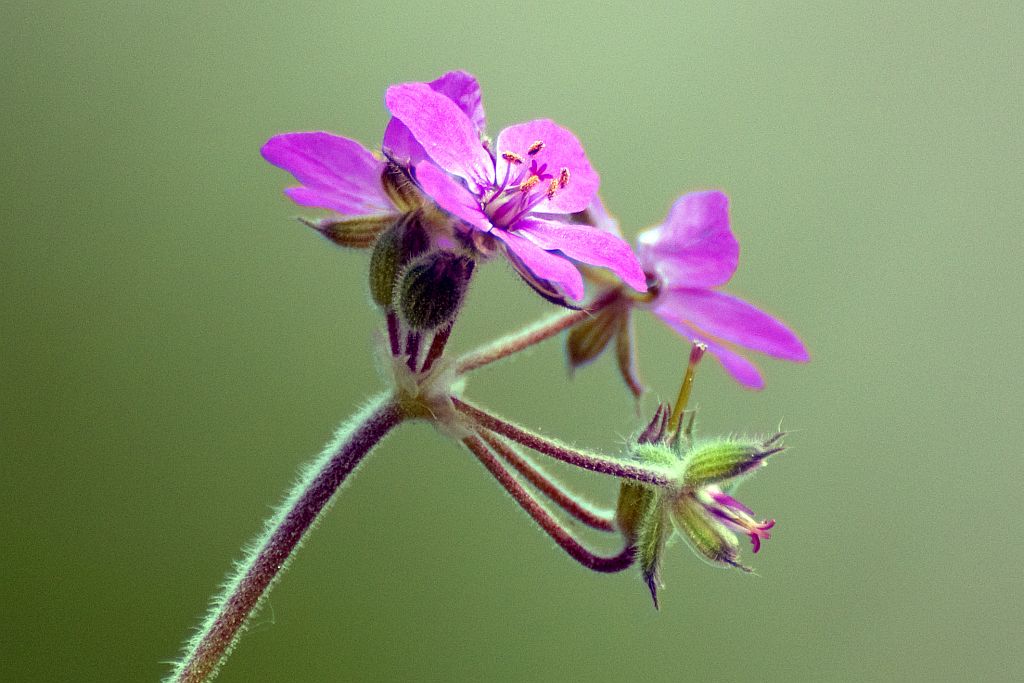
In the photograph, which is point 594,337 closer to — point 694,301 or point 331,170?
A: point 694,301

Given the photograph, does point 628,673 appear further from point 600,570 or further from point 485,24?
point 600,570

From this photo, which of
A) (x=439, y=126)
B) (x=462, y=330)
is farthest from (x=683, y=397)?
(x=462, y=330)

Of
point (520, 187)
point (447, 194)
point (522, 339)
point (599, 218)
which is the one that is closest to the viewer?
point (447, 194)

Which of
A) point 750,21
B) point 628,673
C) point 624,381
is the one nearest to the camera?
point 624,381

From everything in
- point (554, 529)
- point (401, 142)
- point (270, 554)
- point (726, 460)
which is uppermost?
point (401, 142)

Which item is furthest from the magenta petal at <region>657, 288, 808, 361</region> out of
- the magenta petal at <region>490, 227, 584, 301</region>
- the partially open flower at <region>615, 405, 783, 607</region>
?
the magenta petal at <region>490, 227, 584, 301</region>

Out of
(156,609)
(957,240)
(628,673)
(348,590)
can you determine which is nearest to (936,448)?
(957,240)
